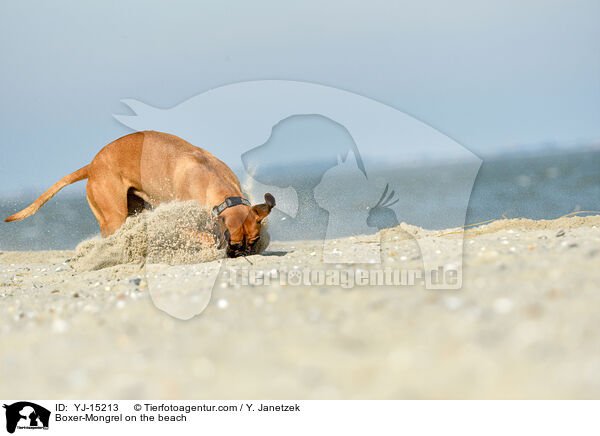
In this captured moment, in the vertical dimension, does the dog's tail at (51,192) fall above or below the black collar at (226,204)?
above

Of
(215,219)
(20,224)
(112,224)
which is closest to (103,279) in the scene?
(215,219)

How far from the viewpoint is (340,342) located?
6.31 feet

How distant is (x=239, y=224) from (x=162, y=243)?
0.93m

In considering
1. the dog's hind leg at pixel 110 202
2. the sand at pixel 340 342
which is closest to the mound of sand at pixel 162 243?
the dog's hind leg at pixel 110 202

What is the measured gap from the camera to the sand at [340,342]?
1.65 meters

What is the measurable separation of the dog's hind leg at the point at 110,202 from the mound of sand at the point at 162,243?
61 cm

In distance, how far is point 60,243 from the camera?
1165 cm

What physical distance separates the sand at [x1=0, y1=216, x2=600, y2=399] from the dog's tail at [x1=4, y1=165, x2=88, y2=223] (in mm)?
3729

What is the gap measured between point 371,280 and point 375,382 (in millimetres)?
1456

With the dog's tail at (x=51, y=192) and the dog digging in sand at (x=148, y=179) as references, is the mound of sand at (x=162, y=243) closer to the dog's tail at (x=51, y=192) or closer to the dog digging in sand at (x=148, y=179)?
the dog digging in sand at (x=148, y=179)

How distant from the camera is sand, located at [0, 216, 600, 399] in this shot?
1652 millimetres
